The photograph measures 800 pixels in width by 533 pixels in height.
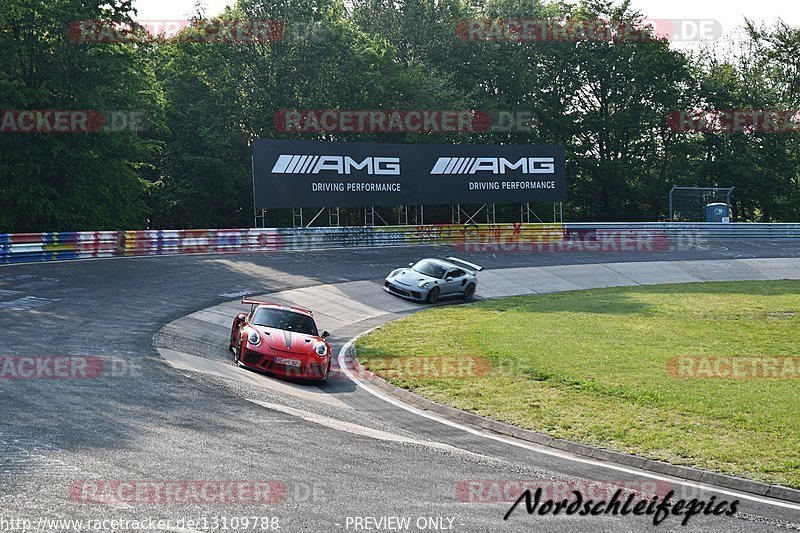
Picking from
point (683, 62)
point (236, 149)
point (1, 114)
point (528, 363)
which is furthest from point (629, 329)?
point (683, 62)

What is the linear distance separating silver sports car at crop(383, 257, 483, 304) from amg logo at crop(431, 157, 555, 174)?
13171 millimetres

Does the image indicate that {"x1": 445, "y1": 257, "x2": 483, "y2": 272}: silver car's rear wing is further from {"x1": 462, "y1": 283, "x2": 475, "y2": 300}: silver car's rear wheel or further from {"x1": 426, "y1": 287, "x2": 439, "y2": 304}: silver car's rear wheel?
{"x1": 426, "y1": 287, "x2": 439, "y2": 304}: silver car's rear wheel

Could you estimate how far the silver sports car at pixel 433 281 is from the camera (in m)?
29.7

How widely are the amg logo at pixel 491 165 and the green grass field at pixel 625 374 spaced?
14727mm

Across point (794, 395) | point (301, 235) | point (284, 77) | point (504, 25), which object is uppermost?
point (504, 25)

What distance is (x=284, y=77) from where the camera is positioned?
53938 mm

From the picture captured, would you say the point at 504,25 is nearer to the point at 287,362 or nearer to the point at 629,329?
the point at 629,329

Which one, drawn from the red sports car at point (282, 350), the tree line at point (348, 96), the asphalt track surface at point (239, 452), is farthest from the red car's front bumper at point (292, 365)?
the tree line at point (348, 96)

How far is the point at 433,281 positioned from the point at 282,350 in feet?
44.1

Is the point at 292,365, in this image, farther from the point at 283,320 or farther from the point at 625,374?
the point at 625,374

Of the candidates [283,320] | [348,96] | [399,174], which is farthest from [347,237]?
[283,320]

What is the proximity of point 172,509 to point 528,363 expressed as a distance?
11399 millimetres

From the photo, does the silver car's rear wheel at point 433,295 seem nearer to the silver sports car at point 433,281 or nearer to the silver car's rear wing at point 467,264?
the silver sports car at point 433,281

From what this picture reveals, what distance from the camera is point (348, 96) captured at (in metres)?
55.0
